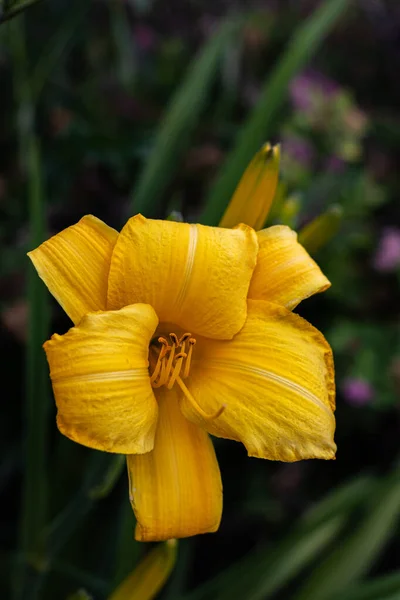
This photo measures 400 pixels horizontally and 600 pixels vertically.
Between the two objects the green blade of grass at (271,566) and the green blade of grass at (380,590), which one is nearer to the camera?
the green blade of grass at (380,590)

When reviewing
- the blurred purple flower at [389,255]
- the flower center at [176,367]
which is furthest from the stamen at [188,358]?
the blurred purple flower at [389,255]

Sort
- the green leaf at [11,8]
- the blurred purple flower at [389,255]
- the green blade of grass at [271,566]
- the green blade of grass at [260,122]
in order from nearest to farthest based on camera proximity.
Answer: the green leaf at [11,8]
the green blade of grass at [260,122]
the green blade of grass at [271,566]
the blurred purple flower at [389,255]

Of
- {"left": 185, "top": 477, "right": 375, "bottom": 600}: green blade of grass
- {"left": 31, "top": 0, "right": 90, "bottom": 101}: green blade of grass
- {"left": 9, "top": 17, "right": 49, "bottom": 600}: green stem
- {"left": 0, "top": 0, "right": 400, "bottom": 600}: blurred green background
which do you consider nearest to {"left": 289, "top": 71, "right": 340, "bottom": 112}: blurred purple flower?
{"left": 0, "top": 0, "right": 400, "bottom": 600}: blurred green background

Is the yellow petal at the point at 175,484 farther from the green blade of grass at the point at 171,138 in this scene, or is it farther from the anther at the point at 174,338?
the green blade of grass at the point at 171,138

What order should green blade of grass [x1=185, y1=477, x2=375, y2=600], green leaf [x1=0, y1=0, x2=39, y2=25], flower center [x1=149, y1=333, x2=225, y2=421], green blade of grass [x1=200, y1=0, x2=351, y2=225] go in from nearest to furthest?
1. green leaf [x1=0, y1=0, x2=39, y2=25]
2. flower center [x1=149, y1=333, x2=225, y2=421]
3. green blade of grass [x1=200, y1=0, x2=351, y2=225]
4. green blade of grass [x1=185, y1=477, x2=375, y2=600]

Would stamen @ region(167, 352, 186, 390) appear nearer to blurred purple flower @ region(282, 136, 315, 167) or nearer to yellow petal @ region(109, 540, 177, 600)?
yellow petal @ region(109, 540, 177, 600)

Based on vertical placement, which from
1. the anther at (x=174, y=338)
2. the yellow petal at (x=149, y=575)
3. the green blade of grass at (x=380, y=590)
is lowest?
the green blade of grass at (x=380, y=590)

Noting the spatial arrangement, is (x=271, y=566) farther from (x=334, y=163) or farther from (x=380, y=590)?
(x=334, y=163)

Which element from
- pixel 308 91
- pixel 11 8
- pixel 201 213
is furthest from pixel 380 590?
pixel 308 91
